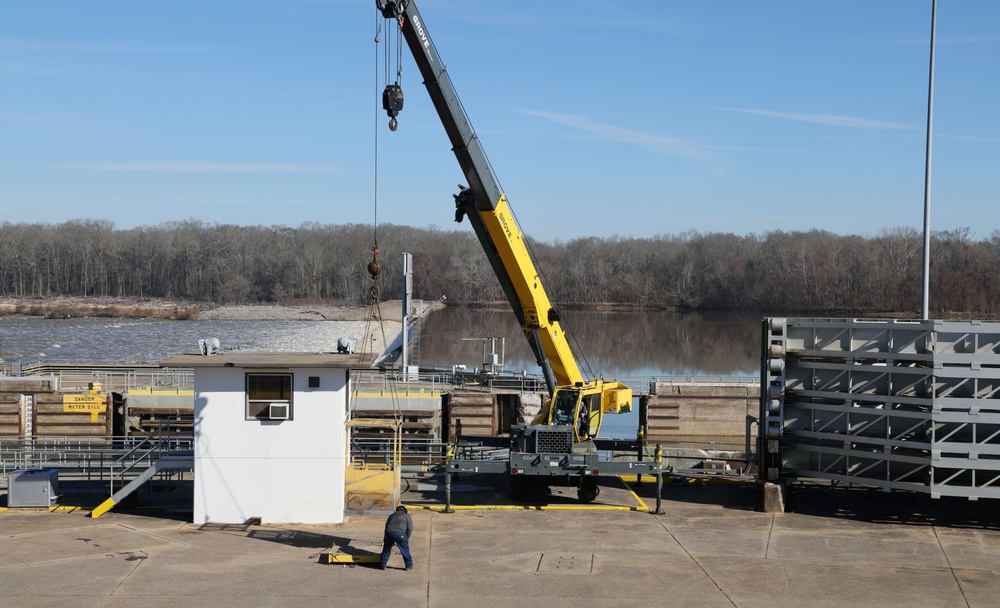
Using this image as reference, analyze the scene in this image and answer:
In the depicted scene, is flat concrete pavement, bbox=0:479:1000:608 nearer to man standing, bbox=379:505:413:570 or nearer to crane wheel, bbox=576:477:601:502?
man standing, bbox=379:505:413:570

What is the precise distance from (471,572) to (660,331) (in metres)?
93.4

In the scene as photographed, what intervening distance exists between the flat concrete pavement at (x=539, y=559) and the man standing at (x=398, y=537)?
0.73 ft

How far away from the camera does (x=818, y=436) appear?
2281 centimetres

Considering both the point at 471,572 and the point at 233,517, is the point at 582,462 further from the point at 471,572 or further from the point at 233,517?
the point at 233,517

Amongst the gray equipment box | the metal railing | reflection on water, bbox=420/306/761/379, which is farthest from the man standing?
reflection on water, bbox=420/306/761/379

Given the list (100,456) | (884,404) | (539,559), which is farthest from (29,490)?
(884,404)

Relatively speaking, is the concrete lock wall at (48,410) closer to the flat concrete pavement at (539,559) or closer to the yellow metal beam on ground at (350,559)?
the flat concrete pavement at (539,559)

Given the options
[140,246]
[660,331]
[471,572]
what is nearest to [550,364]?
[471,572]

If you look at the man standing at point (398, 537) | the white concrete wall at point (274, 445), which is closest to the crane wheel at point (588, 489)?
the white concrete wall at point (274, 445)

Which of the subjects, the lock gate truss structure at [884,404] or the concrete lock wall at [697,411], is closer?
the lock gate truss structure at [884,404]

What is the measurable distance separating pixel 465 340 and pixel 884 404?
40884 mm

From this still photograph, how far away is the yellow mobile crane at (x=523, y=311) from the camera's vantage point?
861 inches

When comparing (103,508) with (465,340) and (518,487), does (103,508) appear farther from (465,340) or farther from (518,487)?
(465,340)

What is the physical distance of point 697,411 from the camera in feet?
148
